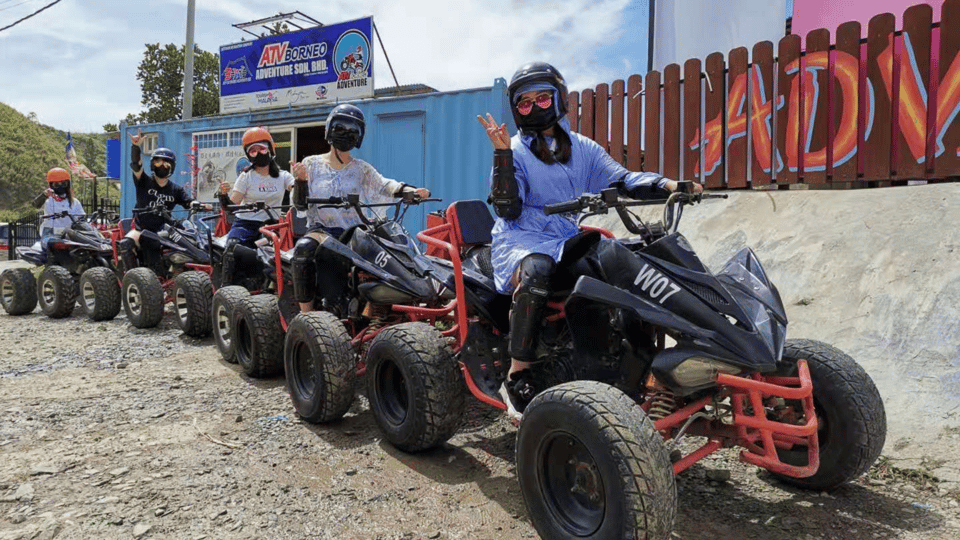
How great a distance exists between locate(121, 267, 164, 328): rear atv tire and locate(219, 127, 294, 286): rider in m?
1.38

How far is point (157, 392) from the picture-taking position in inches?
205

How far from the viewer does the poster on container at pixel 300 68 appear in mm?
12578

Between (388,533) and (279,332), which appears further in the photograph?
(279,332)

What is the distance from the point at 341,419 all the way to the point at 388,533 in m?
1.61

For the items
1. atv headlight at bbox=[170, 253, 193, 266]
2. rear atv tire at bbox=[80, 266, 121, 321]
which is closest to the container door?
atv headlight at bbox=[170, 253, 193, 266]

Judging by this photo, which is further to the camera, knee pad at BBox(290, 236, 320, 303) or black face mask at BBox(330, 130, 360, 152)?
black face mask at BBox(330, 130, 360, 152)

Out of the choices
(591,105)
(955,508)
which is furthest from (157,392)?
(591,105)

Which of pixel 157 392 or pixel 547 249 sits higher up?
pixel 547 249

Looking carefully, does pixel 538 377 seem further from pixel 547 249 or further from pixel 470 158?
pixel 470 158

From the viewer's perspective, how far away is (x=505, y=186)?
322 cm

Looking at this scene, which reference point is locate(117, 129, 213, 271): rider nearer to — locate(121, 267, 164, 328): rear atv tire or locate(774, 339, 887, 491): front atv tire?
locate(121, 267, 164, 328): rear atv tire

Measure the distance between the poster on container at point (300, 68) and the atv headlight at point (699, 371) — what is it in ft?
35.2

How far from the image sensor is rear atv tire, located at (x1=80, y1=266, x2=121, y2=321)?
28.3 feet

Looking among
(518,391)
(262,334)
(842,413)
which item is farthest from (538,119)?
(262,334)
